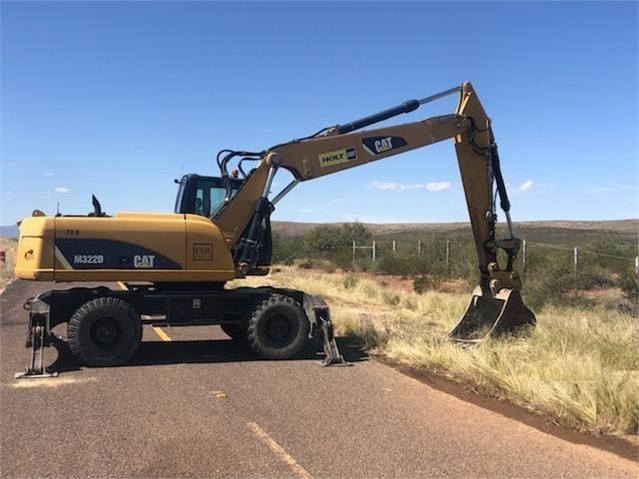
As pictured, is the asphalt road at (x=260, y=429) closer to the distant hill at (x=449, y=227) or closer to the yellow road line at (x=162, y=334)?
the yellow road line at (x=162, y=334)

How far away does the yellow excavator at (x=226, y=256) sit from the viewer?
33.8ft

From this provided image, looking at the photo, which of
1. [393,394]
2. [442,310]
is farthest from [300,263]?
[393,394]

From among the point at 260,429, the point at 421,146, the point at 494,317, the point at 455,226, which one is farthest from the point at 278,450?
the point at 455,226

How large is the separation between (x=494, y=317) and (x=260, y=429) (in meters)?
6.53

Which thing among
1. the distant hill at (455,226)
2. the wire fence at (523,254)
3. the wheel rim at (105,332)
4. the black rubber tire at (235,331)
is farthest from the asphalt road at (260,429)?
the distant hill at (455,226)

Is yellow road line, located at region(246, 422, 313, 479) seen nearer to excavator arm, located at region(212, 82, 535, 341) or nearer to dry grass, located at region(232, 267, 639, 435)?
dry grass, located at region(232, 267, 639, 435)

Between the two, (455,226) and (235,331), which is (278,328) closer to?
(235,331)

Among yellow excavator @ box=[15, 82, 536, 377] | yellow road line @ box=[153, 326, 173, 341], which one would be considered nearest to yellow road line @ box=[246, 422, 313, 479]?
yellow excavator @ box=[15, 82, 536, 377]

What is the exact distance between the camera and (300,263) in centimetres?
4544

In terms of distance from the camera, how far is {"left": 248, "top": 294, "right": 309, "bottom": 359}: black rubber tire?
11000mm

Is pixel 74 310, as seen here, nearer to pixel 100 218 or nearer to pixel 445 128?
pixel 100 218

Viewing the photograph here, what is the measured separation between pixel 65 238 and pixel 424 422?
20.5 feet

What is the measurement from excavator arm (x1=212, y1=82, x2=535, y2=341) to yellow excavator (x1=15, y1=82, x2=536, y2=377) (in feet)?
0.06

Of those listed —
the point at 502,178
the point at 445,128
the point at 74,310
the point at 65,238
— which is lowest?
the point at 74,310
